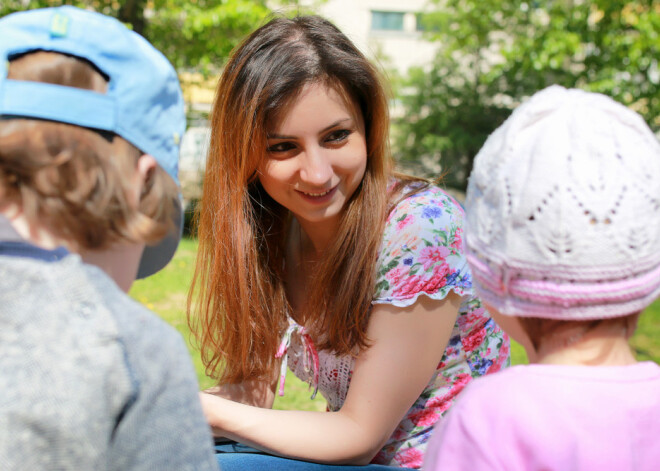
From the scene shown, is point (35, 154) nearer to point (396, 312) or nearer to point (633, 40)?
point (396, 312)

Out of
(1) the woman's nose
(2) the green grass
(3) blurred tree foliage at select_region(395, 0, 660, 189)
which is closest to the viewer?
(1) the woman's nose

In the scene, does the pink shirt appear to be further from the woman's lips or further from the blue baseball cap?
the woman's lips

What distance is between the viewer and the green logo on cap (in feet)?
4.00

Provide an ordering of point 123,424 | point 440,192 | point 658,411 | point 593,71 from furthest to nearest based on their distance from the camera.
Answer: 1. point 593,71
2. point 440,192
3. point 658,411
4. point 123,424

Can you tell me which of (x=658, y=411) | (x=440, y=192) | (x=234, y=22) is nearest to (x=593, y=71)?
(x=234, y=22)

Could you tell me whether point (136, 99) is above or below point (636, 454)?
above

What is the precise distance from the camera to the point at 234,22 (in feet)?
29.3

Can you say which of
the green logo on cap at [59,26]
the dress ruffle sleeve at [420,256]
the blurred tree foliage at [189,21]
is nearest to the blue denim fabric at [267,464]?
the dress ruffle sleeve at [420,256]

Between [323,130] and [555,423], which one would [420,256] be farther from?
[555,423]

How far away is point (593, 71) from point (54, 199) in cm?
997

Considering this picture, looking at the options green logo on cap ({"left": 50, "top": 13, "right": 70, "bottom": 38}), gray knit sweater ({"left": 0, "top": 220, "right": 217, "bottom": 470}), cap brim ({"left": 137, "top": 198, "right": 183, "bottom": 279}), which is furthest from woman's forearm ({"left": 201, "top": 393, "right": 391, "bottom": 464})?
green logo on cap ({"left": 50, "top": 13, "right": 70, "bottom": 38})

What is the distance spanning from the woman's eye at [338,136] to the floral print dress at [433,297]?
0.88 feet

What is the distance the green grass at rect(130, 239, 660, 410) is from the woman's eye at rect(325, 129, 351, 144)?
6.11 feet

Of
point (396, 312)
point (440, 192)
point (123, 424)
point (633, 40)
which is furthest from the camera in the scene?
point (633, 40)
